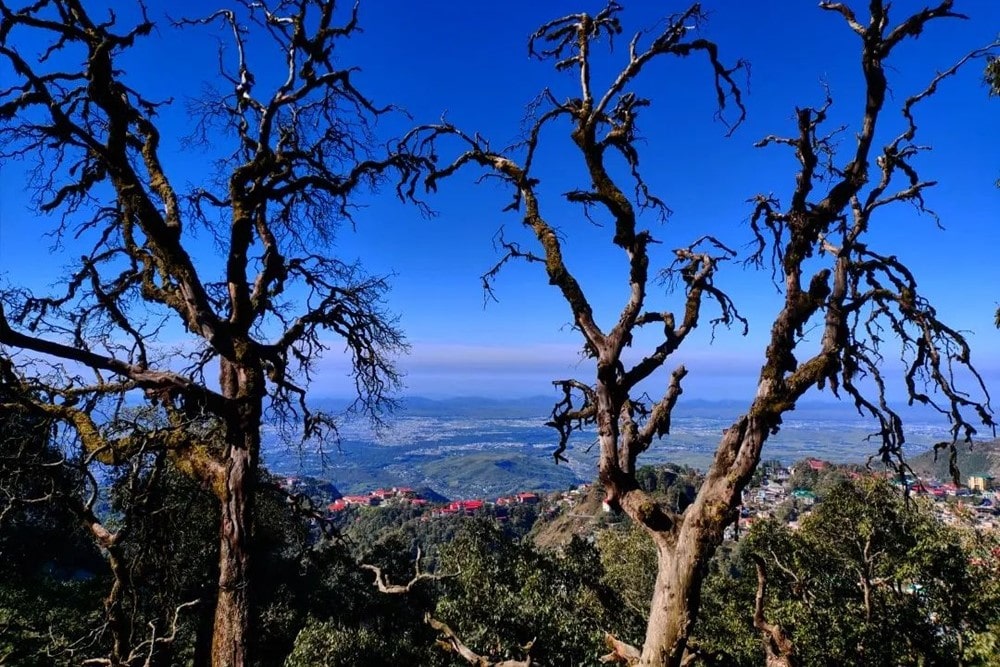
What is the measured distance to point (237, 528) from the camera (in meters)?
4.85

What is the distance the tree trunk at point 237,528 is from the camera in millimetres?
4645

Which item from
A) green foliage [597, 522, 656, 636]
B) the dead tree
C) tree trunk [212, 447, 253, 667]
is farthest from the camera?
green foliage [597, 522, 656, 636]

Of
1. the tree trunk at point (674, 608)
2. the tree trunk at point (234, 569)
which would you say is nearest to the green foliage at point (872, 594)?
the tree trunk at point (674, 608)

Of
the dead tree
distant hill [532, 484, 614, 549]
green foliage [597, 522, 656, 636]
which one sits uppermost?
the dead tree

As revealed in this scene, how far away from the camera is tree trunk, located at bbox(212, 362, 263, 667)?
464 centimetres

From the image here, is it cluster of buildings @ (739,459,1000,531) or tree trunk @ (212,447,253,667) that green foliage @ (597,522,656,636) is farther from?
tree trunk @ (212,447,253,667)

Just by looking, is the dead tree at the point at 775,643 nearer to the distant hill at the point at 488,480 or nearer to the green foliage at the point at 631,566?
the green foliage at the point at 631,566

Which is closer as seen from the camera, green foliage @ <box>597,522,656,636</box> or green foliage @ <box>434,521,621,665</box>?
green foliage @ <box>434,521,621,665</box>

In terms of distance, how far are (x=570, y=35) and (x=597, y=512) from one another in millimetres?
61384

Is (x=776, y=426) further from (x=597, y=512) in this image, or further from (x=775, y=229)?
(x=597, y=512)

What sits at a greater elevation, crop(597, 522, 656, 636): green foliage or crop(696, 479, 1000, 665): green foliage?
crop(696, 479, 1000, 665): green foliage

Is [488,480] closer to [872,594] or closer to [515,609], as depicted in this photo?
[872,594]

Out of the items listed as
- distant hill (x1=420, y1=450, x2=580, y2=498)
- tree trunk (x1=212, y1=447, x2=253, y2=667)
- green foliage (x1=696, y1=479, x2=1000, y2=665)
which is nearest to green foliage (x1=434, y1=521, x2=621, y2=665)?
tree trunk (x1=212, y1=447, x2=253, y2=667)

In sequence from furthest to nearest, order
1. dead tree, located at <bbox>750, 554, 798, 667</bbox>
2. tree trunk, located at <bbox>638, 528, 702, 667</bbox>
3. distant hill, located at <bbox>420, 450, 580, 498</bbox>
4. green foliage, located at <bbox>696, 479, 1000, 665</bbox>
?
distant hill, located at <bbox>420, 450, 580, 498</bbox>
green foliage, located at <bbox>696, 479, 1000, 665</bbox>
dead tree, located at <bbox>750, 554, 798, 667</bbox>
tree trunk, located at <bbox>638, 528, 702, 667</bbox>
